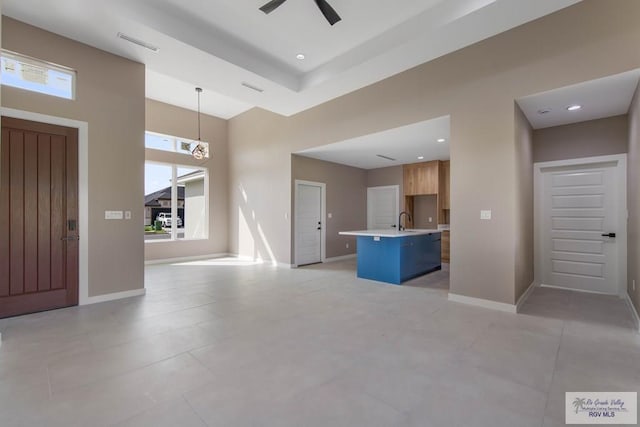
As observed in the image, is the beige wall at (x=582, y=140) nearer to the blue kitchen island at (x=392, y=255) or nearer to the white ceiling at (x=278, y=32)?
the white ceiling at (x=278, y=32)

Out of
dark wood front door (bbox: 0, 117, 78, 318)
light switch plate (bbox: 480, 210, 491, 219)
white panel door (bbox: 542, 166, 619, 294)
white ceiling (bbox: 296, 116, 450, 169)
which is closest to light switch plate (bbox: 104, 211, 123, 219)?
dark wood front door (bbox: 0, 117, 78, 318)

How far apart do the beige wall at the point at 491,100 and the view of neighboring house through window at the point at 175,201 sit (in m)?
4.78

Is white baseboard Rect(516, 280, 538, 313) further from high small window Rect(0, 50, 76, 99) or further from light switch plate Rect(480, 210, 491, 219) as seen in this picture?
high small window Rect(0, 50, 76, 99)

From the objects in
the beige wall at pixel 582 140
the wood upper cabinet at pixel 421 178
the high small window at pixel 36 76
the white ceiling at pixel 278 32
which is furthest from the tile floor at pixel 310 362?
the wood upper cabinet at pixel 421 178

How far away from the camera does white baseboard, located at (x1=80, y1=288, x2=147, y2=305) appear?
398cm

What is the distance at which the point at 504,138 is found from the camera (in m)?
3.67

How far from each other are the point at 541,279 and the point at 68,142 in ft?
24.3

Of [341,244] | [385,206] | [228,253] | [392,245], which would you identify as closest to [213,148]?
[228,253]

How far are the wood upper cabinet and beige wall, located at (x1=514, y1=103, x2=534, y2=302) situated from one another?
2.69 metres

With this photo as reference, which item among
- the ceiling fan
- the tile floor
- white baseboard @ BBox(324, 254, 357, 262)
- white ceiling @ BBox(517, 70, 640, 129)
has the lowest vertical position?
the tile floor

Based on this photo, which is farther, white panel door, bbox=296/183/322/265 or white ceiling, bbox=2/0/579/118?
white panel door, bbox=296/183/322/265

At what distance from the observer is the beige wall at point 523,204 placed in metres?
3.74

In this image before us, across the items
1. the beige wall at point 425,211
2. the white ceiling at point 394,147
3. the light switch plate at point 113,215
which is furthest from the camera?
the beige wall at point 425,211

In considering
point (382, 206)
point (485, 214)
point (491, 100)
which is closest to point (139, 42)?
point (491, 100)
